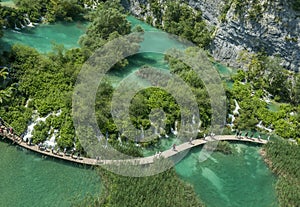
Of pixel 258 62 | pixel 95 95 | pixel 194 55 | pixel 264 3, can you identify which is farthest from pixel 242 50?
pixel 95 95

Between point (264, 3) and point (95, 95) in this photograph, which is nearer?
point (95, 95)

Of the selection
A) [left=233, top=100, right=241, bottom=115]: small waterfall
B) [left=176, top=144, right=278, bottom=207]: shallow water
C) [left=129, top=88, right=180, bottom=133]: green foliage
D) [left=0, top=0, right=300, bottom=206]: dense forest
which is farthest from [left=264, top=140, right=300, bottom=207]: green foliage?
[left=129, top=88, right=180, bottom=133]: green foliage

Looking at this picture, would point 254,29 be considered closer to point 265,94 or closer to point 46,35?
point 265,94

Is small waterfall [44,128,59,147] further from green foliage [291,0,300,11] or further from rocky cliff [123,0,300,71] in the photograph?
green foliage [291,0,300,11]

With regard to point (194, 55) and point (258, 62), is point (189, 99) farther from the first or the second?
point (258, 62)

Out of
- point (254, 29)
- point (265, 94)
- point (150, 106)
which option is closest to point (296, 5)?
point (254, 29)

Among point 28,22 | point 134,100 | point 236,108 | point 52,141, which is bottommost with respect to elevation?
point 52,141
